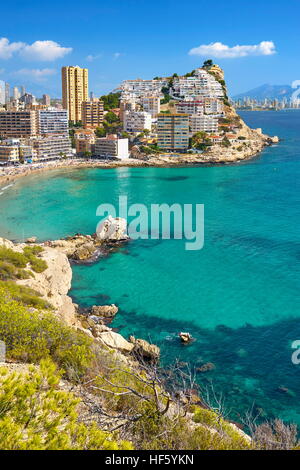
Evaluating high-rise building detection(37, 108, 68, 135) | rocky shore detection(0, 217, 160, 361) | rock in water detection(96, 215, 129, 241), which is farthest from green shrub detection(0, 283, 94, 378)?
high-rise building detection(37, 108, 68, 135)

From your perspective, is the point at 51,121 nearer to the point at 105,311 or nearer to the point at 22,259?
the point at 22,259

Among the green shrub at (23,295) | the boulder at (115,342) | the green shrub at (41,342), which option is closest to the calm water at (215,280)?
the boulder at (115,342)

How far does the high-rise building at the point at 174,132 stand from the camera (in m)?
52.7

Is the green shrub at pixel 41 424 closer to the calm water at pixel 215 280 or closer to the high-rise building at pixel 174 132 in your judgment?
the calm water at pixel 215 280

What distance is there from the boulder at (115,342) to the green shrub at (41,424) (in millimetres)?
6341

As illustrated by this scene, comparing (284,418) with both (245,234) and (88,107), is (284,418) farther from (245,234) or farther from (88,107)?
(88,107)

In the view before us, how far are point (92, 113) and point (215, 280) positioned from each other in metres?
50.4

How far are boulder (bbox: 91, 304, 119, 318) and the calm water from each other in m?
0.31

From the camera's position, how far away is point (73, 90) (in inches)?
2707

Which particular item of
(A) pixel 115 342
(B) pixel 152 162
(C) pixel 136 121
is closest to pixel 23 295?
(A) pixel 115 342

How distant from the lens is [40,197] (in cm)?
3294

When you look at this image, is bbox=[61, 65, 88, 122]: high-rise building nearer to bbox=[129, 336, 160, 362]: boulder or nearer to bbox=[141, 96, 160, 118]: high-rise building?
bbox=[141, 96, 160, 118]: high-rise building

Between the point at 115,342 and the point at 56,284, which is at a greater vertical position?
the point at 56,284

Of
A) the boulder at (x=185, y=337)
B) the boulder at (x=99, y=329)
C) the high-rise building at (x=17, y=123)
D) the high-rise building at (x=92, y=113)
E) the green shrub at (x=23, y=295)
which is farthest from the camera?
the high-rise building at (x=92, y=113)
